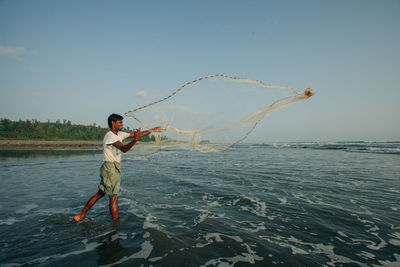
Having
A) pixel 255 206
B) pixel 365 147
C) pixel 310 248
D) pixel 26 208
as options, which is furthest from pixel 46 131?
pixel 365 147

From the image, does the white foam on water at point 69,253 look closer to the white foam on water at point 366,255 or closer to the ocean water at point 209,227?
the ocean water at point 209,227

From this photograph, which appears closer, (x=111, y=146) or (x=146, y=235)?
(x=146, y=235)

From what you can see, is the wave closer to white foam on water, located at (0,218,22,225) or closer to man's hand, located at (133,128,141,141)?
man's hand, located at (133,128,141,141)

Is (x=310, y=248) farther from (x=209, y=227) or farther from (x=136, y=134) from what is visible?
(x=136, y=134)

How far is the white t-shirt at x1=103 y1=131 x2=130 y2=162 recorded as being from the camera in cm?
446

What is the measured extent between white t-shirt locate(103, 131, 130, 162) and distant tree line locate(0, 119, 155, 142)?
60157mm

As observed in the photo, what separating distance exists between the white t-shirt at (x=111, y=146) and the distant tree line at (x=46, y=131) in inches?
2368

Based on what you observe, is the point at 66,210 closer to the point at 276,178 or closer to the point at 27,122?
the point at 276,178

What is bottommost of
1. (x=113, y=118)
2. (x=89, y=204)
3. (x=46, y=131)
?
(x=89, y=204)

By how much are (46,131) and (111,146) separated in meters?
80.5

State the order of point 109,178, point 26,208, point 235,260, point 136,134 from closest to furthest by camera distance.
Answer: point 235,260 < point 136,134 < point 109,178 < point 26,208

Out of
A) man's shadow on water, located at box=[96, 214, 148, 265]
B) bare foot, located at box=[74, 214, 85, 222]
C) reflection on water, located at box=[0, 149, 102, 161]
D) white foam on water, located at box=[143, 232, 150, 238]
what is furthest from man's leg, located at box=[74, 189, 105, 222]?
reflection on water, located at box=[0, 149, 102, 161]

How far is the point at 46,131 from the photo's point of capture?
67.9 m

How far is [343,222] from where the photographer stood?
193 inches
